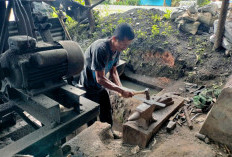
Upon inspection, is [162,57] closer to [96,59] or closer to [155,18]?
[155,18]

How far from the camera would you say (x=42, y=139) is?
1461 millimetres

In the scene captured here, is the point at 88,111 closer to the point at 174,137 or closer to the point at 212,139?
the point at 174,137

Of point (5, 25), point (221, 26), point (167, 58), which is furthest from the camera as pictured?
point (167, 58)

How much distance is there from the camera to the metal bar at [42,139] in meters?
1.40

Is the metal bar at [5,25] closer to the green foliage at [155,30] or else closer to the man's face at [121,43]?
the man's face at [121,43]

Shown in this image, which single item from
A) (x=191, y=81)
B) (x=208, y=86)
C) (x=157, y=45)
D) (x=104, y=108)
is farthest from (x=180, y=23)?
(x=104, y=108)

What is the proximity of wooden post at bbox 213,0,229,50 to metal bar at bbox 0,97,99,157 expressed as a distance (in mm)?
4276

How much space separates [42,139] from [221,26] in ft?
15.6

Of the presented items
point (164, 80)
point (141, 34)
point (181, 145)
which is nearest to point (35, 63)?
→ point (181, 145)

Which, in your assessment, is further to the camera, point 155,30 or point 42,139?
point 155,30

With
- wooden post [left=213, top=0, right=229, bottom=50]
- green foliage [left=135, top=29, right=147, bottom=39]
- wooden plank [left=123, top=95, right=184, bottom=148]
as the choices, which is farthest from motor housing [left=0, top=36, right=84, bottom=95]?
green foliage [left=135, top=29, right=147, bottom=39]

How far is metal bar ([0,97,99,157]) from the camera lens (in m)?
1.40

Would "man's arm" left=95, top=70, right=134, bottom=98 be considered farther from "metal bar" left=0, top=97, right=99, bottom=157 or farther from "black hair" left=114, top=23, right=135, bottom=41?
"metal bar" left=0, top=97, right=99, bottom=157

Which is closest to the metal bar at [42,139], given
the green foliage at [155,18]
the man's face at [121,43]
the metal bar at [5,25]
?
the metal bar at [5,25]
